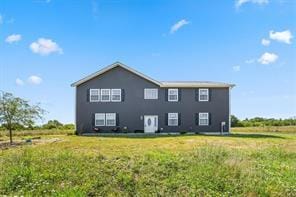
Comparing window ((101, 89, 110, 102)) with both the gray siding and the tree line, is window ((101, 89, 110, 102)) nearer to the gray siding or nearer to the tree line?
the gray siding

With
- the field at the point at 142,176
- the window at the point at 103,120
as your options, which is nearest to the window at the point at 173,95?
the window at the point at 103,120

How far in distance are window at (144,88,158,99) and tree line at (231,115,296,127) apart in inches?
758

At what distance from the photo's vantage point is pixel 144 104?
105ft

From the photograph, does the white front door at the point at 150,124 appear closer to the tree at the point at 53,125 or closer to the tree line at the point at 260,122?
the tree at the point at 53,125

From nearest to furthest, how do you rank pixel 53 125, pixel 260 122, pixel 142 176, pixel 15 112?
pixel 142 176 → pixel 15 112 → pixel 53 125 → pixel 260 122

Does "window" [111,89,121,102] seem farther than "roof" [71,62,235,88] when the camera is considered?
Yes

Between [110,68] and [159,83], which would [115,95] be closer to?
[110,68]


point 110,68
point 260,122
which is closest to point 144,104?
point 110,68

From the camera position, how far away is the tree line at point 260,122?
1933 inches

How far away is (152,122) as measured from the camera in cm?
3209

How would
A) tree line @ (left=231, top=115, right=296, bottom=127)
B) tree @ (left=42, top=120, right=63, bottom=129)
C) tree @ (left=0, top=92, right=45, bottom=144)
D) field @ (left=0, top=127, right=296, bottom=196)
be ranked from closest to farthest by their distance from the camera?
field @ (left=0, top=127, right=296, bottom=196)
tree @ (left=0, top=92, right=45, bottom=144)
tree @ (left=42, top=120, right=63, bottom=129)
tree line @ (left=231, top=115, right=296, bottom=127)

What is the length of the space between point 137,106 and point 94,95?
3475 millimetres

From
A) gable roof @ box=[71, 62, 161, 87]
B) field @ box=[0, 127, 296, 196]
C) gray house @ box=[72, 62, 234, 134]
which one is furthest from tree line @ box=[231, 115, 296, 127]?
field @ box=[0, 127, 296, 196]

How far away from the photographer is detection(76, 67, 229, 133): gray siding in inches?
1238
